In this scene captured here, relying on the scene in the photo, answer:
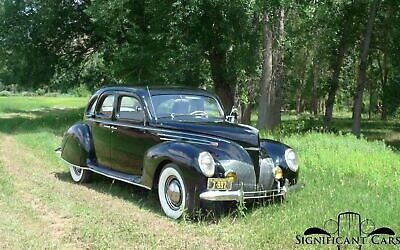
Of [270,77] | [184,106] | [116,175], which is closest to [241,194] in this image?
[184,106]

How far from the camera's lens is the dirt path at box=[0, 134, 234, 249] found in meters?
5.56

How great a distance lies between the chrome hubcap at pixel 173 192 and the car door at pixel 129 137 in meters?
0.81

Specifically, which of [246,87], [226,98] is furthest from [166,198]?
[246,87]

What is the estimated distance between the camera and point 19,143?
14.8 metres

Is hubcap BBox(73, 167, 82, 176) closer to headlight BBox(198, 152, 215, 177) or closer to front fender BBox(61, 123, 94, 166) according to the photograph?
front fender BBox(61, 123, 94, 166)

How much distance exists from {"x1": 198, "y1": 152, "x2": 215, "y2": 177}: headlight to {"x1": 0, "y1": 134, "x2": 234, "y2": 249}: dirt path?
0.70 meters

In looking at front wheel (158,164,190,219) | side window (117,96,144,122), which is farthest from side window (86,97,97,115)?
front wheel (158,164,190,219)

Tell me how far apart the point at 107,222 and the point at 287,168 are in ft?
8.63

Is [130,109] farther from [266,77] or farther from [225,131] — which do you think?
[266,77]

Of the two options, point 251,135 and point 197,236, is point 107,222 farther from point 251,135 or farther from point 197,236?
point 251,135

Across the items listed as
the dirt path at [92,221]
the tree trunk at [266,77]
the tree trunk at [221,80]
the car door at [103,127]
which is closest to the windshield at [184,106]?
the car door at [103,127]

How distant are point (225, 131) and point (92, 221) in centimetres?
212

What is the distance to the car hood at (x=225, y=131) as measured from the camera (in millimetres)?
6777

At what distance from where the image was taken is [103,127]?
8.62m
